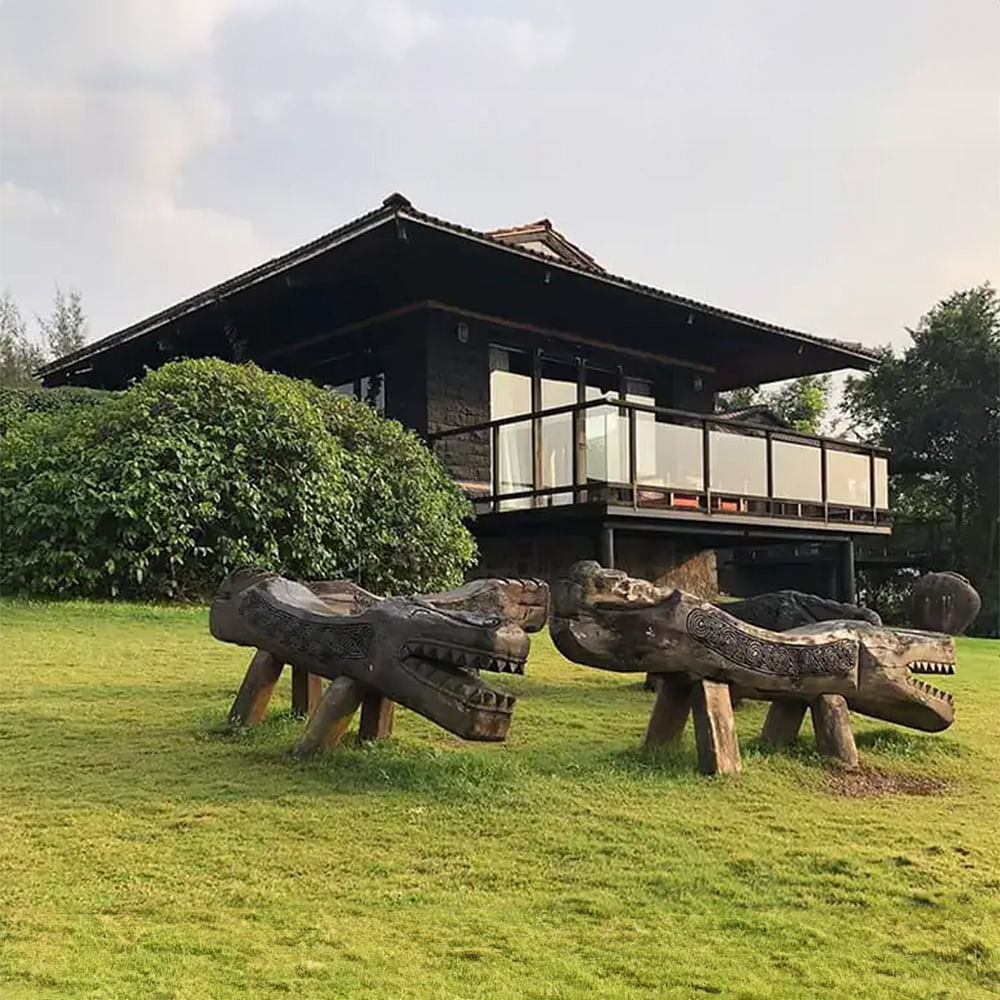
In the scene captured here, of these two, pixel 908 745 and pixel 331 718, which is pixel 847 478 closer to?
pixel 908 745

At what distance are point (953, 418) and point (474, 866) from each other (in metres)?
24.7

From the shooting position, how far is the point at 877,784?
181 inches

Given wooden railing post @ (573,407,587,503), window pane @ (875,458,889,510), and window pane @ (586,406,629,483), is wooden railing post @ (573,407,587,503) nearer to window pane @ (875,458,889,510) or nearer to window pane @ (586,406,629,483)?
window pane @ (586,406,629,483)

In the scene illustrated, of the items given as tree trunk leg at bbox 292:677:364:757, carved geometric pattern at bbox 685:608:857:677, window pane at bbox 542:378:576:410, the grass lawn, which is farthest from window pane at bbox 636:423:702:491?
tree trunk leg at bbox 292:677:364:757

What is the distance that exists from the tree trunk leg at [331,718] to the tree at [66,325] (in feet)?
132

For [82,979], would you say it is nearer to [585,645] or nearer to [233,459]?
[585,645]

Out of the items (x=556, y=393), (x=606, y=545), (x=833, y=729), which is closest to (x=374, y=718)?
(x=833, y=729)

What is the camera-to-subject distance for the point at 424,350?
13.1 metres

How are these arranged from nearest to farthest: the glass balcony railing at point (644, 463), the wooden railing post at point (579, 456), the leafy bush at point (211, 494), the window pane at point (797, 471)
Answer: the leafy bush at point (211, 494) < the wooden railing post at point (579, 456) < the glass balcony railing at point (644, 463) < the window pane at point (797, 471)

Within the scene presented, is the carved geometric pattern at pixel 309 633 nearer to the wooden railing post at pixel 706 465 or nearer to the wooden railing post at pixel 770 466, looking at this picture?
→ the wooden railing post at pixel 706 465

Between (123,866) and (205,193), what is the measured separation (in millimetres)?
11074

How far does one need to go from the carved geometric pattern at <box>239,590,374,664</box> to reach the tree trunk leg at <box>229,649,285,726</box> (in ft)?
0.85

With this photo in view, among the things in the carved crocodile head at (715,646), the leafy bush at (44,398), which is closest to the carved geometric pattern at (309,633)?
the carved crocodile head at (715,646)

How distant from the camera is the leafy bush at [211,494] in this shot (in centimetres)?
891
